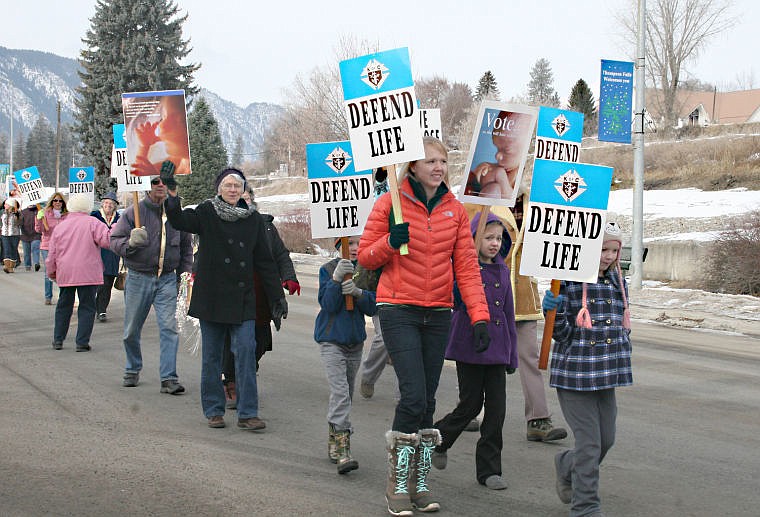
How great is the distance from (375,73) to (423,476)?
2.53m

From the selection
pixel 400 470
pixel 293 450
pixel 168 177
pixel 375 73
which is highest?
pixel 375 73

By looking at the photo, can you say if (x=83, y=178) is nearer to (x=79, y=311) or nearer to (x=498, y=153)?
(x=79, y=311)

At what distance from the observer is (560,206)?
5812mm

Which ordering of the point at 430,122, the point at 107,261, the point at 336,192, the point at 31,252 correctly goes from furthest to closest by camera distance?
1. the point at 31,252
2. the point at 107,261
3. the point at 430,122
4. the point at 336,192

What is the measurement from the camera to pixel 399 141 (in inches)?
232

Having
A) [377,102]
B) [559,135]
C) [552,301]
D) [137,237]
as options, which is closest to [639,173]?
[559,135]

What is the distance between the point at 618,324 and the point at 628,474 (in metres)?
1.47

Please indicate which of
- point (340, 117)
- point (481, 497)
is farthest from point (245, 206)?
point (340, 117)

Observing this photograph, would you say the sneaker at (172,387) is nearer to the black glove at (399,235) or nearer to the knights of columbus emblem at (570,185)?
the black glove at (399,235)

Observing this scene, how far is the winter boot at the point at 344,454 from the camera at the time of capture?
6048 millimetres

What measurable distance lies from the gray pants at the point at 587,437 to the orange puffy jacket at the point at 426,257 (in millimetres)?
707

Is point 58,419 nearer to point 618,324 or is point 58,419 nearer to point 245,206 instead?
point 245,206

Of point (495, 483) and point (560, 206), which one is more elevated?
point (560, 206)

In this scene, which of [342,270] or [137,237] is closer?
[342,270]
